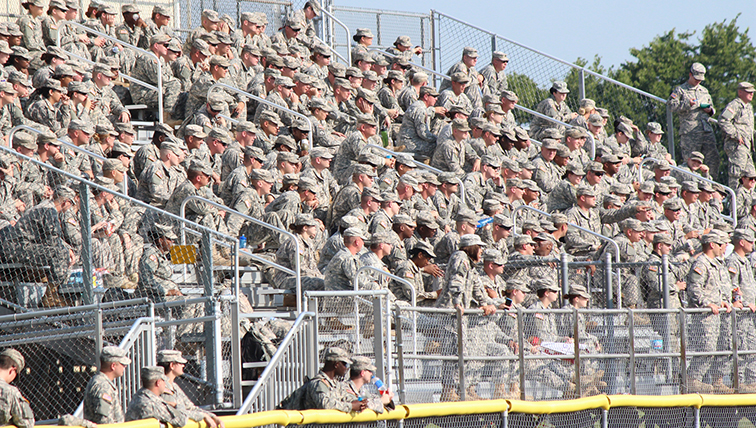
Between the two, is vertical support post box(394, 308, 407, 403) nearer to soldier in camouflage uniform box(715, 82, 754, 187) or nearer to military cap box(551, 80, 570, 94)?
military cap box(551, 80, 570, 94)

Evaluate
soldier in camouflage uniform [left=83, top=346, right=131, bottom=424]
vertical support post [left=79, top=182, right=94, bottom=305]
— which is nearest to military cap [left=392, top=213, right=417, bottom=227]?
vertical support post [left=79, top=182, right=94, bottom=305]

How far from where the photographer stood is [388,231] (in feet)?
40.6

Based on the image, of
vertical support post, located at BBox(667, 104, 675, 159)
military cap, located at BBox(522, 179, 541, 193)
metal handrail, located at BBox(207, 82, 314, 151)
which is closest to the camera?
military cap, located at BBox(522, 179, 541, 193)

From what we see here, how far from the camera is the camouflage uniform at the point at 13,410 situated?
7.45 meters

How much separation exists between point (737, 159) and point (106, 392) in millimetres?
14297

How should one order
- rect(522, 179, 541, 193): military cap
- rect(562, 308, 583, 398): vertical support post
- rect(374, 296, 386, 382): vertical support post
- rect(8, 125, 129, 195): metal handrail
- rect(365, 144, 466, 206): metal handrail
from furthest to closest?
rect(522, 179, 541, 193): military cap → rect(365, 144, 466, 206): metal handrail → rect(8, 125, 129, 195): metal handrail → rect(562, 308, 583, 398): vertical support post → rect(374, 296, 386, 382): vertical support post

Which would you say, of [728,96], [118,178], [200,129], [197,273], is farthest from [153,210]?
[728,96]

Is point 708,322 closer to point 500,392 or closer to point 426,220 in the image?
point 500,392

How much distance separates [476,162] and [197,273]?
6518mm

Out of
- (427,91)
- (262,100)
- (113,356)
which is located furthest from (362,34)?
(113,356)

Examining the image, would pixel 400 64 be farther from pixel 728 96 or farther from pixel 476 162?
pixel 728 96

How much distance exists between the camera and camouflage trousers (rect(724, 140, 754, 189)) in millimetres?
19266

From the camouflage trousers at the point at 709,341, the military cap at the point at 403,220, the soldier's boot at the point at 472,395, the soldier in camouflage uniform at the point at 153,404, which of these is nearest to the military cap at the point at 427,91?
the military cap at the point at 403,220

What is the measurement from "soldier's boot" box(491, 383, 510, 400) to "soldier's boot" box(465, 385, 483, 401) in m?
0.15
